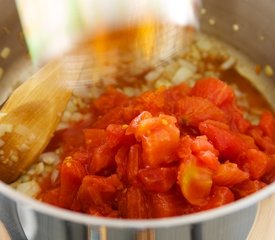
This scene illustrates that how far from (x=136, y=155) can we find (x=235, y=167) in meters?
0.21

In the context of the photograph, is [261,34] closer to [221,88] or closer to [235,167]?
[221,88]

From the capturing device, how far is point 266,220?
3.50ft

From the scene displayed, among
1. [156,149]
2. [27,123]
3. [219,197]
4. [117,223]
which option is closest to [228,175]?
[219,197]

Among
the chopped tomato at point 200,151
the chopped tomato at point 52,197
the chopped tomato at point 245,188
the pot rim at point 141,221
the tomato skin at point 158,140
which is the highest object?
the pot rim at point 141,221

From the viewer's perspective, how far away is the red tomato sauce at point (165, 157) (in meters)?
1.21

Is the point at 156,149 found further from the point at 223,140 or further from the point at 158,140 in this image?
the point at 223,140

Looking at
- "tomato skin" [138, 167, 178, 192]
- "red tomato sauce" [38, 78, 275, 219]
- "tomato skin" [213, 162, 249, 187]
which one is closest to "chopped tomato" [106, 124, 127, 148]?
"red tomato sauce" [38, 78, 275, 219]

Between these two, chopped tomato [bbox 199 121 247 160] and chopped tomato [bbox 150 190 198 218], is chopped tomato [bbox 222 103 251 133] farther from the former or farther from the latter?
chopped tomato [bbox 150 190 198 218]

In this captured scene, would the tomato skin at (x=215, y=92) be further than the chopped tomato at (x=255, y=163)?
Yes

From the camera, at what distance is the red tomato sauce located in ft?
3.97

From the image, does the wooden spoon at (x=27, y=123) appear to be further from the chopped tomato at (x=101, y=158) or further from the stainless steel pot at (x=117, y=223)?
the stainless steel pot at (x=117, y=223)

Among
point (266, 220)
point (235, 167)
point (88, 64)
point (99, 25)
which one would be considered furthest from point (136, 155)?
point (99, 25)

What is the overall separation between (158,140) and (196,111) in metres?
0.21

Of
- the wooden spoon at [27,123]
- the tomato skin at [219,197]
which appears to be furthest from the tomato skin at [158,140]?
the wooden spoon at [27,123]
